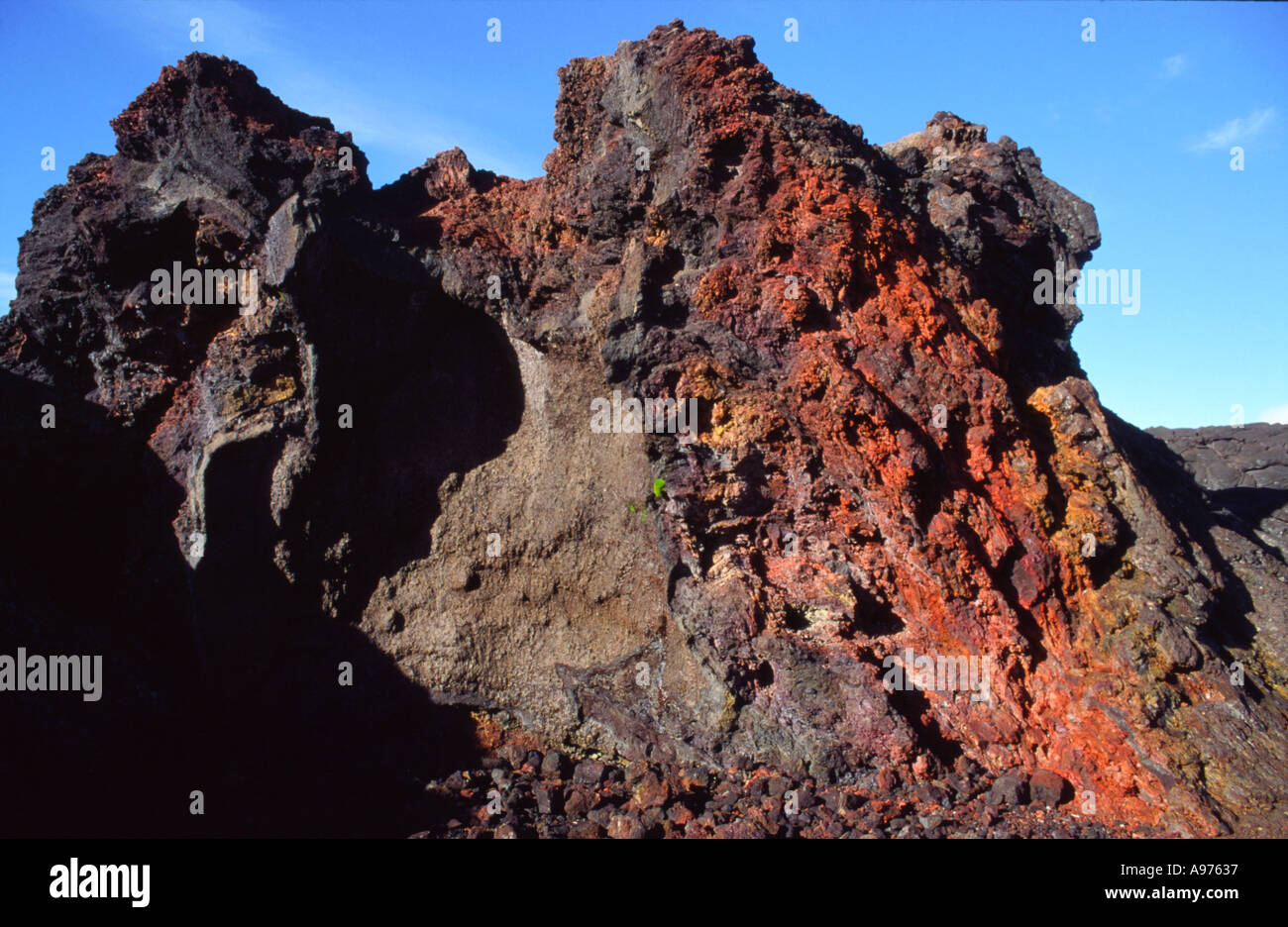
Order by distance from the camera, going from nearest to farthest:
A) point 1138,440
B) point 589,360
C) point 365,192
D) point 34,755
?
1. point 34,755
2. point 589,360
3. point 365,192
4. point 1138,440

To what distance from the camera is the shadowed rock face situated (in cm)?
502

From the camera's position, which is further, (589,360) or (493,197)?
(493,197)

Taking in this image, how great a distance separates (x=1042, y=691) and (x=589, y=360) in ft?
11.9

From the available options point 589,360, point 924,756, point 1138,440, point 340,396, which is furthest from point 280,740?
point 1138,440

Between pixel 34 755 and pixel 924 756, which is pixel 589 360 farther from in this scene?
pixel 34 755

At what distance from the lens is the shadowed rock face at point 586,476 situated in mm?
5016

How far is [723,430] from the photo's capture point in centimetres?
524

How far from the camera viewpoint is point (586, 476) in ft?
19.1

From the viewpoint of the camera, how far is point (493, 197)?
6.55 metres

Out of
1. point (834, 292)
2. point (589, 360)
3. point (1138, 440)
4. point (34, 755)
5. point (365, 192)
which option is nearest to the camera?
point (34, 755)

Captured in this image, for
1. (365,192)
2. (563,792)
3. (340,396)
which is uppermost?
(365,192)

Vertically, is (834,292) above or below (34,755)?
above

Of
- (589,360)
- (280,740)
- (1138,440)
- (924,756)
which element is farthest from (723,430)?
(1138,440)

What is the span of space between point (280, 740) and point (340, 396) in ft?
8.26
